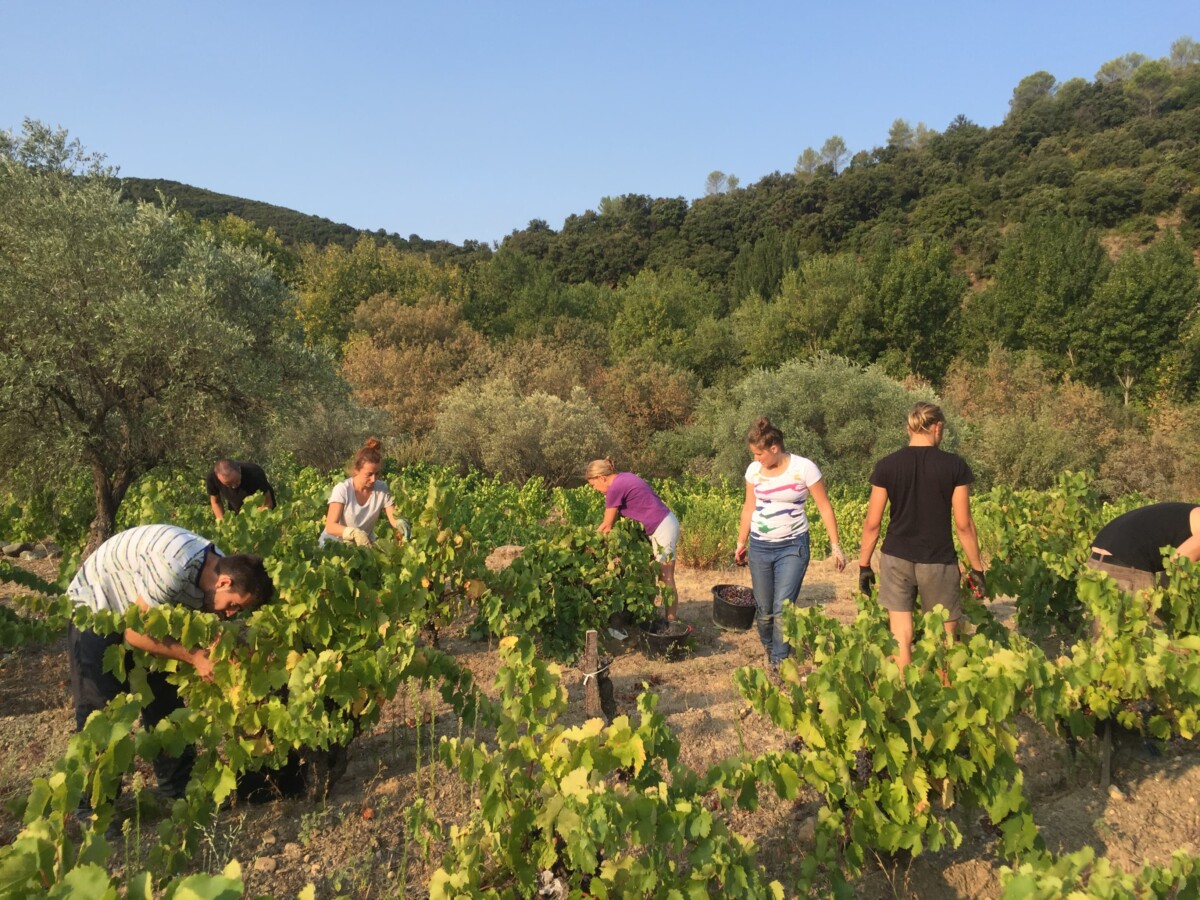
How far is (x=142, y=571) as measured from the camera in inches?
116

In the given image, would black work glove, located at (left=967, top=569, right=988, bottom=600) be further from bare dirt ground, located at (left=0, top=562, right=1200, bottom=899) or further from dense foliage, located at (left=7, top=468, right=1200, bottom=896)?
bare dirt ground, located at (left=0, top=562, right=1200, bottom=899)

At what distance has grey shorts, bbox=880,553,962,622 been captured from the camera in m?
3.82

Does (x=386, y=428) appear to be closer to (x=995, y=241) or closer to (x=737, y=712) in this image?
(x=737, y=712)

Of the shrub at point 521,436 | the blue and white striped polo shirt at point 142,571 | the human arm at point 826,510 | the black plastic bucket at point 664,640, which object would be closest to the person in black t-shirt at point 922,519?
the human arm at point 826,510

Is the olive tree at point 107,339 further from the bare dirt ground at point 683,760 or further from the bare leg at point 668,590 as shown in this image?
the bare leg at point 668,590

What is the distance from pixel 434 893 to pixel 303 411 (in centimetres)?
968

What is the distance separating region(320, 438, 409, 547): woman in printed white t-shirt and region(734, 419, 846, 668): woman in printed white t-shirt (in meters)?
2.38

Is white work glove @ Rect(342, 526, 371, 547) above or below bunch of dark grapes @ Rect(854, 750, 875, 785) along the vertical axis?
above

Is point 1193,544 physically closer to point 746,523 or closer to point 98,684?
point 746,523

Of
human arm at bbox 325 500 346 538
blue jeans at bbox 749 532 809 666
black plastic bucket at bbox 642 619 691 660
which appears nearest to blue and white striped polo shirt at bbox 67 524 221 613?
human arm at bbox 325 500 346 538

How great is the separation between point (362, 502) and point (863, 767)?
3732 mm

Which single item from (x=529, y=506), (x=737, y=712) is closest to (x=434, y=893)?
(x=737, y=712)

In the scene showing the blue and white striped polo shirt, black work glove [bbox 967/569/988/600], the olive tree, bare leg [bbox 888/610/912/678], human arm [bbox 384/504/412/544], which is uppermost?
the olive tree

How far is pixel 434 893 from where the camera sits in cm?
193
